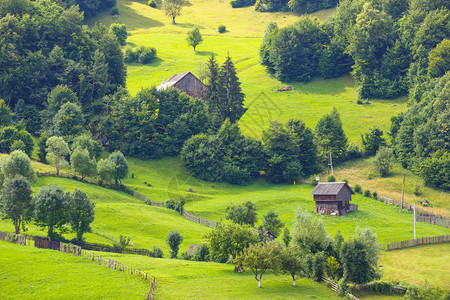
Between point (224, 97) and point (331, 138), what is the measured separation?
88.2ft

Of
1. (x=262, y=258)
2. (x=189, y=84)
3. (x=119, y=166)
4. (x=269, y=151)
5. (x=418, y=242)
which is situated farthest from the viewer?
(x=189, y=84)

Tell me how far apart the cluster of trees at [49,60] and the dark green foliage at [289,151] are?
1580 inches

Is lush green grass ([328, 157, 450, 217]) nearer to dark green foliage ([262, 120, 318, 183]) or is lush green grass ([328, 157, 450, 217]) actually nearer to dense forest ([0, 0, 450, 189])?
dense forest ([0, 0, 450, 189])

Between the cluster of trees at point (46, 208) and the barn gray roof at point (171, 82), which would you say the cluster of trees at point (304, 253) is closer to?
the cluster of trees at point (46, 208)

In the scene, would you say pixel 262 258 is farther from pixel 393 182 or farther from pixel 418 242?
pixel 393 182

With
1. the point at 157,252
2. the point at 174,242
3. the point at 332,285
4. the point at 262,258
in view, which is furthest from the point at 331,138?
the point at 262,258

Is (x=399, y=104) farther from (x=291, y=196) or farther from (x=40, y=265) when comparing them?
(x=40, y=265)

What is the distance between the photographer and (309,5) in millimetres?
193125

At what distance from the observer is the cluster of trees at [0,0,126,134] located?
131750 mm

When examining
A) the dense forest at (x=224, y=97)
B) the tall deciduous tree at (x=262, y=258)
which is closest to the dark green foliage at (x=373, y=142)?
the dense forest at (x=224, y=97)

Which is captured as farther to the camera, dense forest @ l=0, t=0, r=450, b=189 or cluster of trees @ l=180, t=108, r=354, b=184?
dense forest @ l=0, t=0, r=450, b=189

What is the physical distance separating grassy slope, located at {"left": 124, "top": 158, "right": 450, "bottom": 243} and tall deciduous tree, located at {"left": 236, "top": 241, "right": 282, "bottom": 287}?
1051 inches

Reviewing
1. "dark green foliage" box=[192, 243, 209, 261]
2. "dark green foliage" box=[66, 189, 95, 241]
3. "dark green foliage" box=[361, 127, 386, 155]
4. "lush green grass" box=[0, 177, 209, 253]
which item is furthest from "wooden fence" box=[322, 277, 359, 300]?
"dark green foliage" box=[361, 127, 386, 155]

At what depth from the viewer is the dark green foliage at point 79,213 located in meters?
76.2
